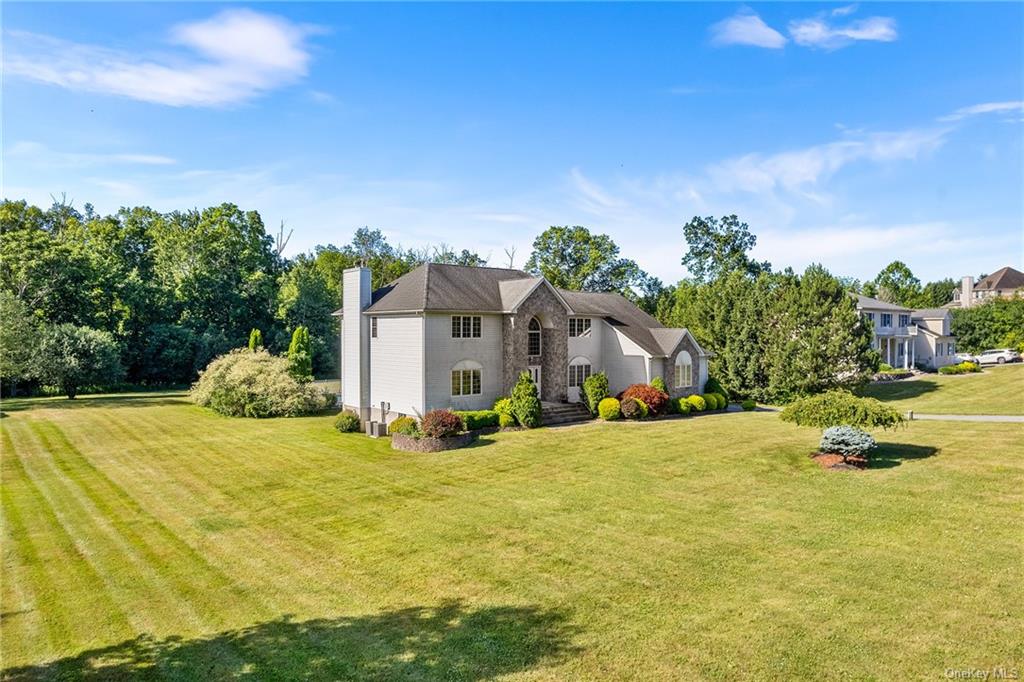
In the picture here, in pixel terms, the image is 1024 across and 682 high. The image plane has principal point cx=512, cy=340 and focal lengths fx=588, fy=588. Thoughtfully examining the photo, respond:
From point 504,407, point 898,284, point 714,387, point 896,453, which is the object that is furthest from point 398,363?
point 898,284

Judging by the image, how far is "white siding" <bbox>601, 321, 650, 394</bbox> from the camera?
33.2 m

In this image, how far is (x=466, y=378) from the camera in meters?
28.6

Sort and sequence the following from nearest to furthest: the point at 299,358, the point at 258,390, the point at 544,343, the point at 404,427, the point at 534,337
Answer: the point at 404,427 → the point at 534,337 → the point at 544,343 → the point at 258,390 → the point at 299,358

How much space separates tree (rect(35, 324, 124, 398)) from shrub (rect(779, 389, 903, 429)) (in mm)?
42123

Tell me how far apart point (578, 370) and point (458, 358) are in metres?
8.10

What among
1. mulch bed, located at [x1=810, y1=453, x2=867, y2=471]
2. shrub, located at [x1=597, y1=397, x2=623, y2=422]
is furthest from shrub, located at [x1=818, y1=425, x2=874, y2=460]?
shrub, located at [x1=597, y1=397, x2=623, y2=422]

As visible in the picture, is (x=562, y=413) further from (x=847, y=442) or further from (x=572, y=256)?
(x=572, y=256)

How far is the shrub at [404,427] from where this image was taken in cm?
2479

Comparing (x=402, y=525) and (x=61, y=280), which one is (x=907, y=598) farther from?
(x=61, y=280)

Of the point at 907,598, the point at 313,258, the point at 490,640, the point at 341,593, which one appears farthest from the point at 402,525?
the point at 313,258

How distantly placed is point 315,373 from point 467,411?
3081 cm

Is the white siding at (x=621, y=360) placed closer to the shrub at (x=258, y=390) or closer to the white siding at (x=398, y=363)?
the white siding at (x=398, y=363)

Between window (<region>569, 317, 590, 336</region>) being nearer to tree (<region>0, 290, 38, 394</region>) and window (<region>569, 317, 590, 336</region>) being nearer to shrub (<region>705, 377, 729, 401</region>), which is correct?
shrub (<region>705, 377, 729, 401</region>)

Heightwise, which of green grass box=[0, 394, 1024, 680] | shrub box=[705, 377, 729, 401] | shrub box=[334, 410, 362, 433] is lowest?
green grass box=[0, 394, 1024, 680]
